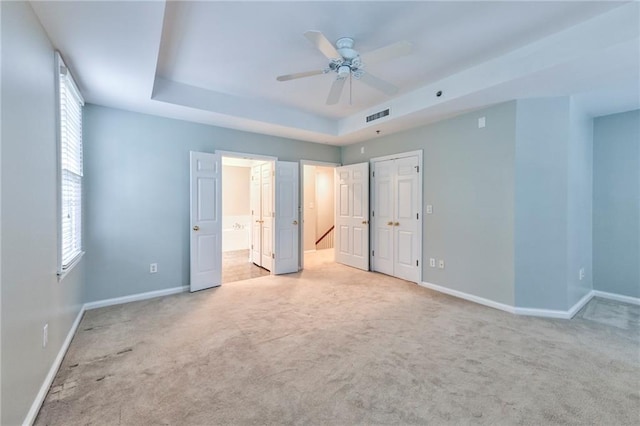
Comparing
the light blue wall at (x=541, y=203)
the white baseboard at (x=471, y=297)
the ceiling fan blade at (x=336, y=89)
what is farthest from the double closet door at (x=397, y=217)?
the ceiling fan blade at (x=336, y=89)

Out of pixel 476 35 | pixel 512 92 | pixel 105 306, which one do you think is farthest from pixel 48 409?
pixel 512 92

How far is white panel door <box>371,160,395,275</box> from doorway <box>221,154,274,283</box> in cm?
189

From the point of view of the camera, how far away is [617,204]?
383cm

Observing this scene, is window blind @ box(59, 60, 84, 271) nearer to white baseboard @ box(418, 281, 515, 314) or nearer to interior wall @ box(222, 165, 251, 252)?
white baseboard @ box(418, 281, 515, 314)

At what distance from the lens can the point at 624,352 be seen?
8.27ft

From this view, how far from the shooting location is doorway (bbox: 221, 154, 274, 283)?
17.4 feet

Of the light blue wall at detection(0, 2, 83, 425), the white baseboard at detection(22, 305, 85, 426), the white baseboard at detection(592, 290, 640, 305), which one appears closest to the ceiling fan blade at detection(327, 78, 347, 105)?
the light blue wall at detection(0, 2, 83, 425)

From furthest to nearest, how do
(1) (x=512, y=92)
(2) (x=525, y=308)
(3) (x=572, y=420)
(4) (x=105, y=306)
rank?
(4) (x=105, y=306) → (2) (x=525, y=308) → (1) (x=512, y=92) → (3) (x=572, y=420)

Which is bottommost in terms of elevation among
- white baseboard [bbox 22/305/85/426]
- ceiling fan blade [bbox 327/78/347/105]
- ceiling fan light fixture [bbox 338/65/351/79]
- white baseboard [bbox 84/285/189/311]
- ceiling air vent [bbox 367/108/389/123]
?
white baseboard [bbox 22/305/85/426]

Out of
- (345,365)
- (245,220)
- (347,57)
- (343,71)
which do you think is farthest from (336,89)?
(245,220)

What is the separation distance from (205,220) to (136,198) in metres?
0.92

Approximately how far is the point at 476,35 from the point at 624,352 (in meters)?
3.06

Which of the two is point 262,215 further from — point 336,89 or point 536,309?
point 536,309

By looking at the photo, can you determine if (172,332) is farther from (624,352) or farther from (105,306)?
(624,352)
